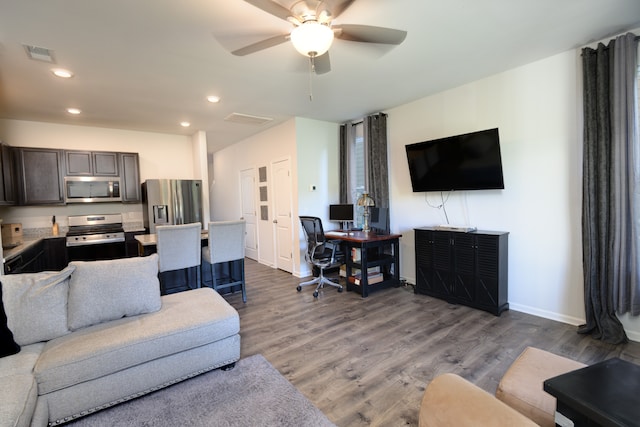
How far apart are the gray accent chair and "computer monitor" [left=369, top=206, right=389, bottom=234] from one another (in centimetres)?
196

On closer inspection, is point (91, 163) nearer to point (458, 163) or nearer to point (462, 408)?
point (458, 163)

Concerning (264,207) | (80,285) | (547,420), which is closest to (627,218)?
(547,420)

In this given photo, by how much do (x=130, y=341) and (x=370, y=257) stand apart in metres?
3.13

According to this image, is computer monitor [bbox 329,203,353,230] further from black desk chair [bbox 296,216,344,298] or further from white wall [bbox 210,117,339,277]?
black desk chair [bbox 296,216,344,298]

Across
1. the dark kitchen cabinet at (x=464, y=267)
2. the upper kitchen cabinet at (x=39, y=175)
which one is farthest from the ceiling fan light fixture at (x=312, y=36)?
the upper kitchen cabinet at (x=39, y=175)

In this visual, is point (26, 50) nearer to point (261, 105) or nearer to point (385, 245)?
point (261, 105)

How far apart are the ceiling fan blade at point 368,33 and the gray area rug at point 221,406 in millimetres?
2494

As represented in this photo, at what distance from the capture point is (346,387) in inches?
82.2

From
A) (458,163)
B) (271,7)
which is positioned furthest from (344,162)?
(271,7)

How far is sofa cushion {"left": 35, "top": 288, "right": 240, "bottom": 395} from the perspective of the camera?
1710 mm

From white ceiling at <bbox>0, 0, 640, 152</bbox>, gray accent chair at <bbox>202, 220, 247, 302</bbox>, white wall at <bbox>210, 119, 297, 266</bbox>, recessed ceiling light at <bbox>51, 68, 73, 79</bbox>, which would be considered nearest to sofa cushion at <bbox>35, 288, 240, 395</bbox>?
gray accent chair at <bbox>202, 220, 247, 302</bbox>

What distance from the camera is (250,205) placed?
6.40 metres

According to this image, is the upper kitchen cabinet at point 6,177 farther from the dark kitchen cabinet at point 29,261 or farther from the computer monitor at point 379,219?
the computer monitor at point 379,219

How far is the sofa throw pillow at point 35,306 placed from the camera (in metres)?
1.88
